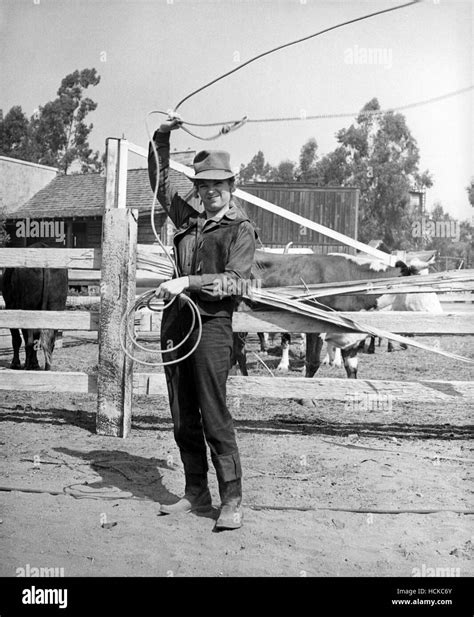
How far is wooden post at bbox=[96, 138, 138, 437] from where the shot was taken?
5609 millimetres

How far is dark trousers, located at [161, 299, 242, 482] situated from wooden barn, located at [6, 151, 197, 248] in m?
21.4

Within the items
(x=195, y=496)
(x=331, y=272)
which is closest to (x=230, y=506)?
(x=195, y=496)

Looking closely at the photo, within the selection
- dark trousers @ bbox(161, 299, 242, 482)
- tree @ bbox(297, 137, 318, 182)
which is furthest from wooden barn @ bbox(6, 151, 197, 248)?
tree @ bbox(297, 137, 318, 182)

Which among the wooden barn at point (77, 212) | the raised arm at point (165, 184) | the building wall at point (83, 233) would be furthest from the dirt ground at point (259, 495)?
the building wall at point (83, 233)

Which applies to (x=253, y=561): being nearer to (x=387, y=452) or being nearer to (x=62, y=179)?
(x=387, y=452)

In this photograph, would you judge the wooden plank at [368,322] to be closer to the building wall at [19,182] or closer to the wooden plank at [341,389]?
the wooden plank at [341,389]

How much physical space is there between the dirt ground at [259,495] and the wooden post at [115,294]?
0.74 ft

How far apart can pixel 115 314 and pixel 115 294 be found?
0.51ft

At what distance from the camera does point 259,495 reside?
4.40 metres

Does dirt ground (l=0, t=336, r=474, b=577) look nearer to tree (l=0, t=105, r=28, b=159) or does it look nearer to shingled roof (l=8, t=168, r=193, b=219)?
shingled roof (l=8, t=168, r=193, b=219)

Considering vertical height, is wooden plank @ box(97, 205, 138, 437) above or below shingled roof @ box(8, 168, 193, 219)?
below

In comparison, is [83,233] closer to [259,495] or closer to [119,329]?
A: [119,329]

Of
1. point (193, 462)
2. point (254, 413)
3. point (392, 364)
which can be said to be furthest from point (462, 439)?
point (392, 364)

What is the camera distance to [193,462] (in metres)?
4.10
